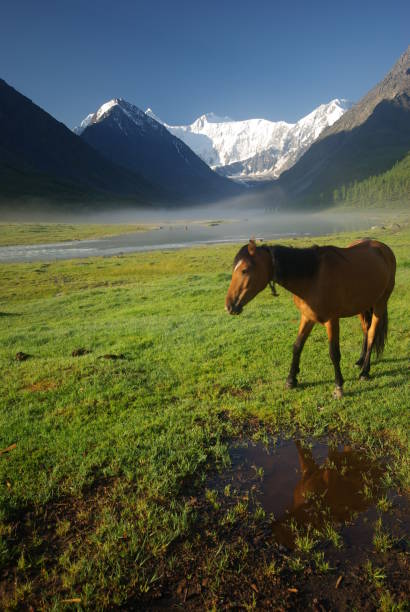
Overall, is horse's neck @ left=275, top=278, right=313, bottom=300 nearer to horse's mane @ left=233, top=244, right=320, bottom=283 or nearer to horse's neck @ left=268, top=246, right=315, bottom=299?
horse's neck @ left=268, top=246, right=315, bottom=299

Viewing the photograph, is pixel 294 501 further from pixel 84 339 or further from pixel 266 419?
pixel 84 339

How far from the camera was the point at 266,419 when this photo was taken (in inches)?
283

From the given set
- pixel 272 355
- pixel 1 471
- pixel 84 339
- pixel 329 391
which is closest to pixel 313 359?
pixel 272 355

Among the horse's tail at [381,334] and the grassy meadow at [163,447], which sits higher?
the horse's tail at [381,334]

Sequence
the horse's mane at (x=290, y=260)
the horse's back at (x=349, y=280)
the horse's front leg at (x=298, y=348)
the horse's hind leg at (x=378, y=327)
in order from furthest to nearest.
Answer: the horse's hind leg at (x=378, y=327) → the horse's front leg at (x=298, y=348) → the horse's back at (x=349, y=280) → the horse's mane at (x=290, y=260)

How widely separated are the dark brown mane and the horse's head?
0.32 meters

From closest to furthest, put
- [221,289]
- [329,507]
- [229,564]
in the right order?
[229,564]
[329,507]
[221,289]

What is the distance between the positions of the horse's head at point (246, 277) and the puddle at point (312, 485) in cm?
271

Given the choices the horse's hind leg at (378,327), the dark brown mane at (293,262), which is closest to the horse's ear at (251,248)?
the dark brown mane at (293,262)

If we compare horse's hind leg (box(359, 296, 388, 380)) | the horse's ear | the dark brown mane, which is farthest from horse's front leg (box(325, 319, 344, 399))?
the horse's ear

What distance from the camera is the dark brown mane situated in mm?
7242

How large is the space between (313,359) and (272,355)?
1.24 meters

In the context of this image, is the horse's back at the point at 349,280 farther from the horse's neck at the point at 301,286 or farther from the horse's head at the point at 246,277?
the horse's head at the point at 246,277

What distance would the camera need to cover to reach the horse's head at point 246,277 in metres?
6.85
